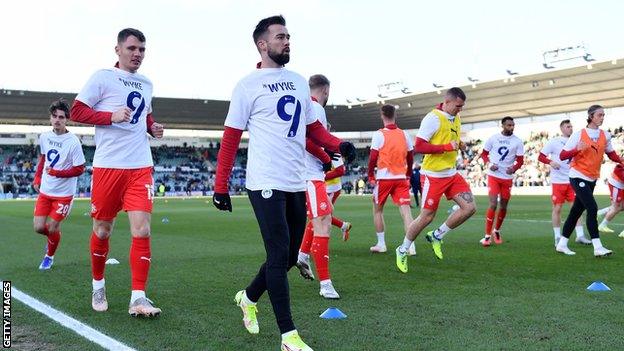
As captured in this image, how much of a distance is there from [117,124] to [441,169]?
13.7ft

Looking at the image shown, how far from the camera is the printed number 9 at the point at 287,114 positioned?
14.7ft

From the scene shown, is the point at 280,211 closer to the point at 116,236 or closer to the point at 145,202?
the point at 145,202

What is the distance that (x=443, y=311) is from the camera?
541 centimetres

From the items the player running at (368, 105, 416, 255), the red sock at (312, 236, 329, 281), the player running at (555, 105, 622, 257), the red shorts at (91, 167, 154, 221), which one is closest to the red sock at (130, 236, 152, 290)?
the red shorts at (91, 167, 154, 221)

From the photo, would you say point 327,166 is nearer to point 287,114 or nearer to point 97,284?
point 287,114

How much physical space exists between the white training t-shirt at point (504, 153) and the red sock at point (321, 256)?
5.62 meters

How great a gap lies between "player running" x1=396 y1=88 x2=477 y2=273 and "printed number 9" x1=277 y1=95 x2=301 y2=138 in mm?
3691

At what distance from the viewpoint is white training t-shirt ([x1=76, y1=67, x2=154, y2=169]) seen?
18.4 feet

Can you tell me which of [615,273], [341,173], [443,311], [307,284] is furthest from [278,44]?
[615,273]

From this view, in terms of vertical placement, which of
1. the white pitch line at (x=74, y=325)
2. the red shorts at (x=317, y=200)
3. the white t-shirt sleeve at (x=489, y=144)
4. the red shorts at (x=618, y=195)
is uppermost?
the white t-shirt sleeve at (x=489, y=144)

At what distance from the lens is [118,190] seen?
5.60 meters

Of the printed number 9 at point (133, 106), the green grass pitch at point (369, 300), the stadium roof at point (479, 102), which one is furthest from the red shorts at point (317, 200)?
the stadium roof at point (479, 102)

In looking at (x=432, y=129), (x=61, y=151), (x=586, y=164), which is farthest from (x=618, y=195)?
(x=61, y=151)

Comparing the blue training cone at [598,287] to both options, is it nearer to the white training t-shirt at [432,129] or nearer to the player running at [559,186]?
the white training t-shirt at [432,129]
